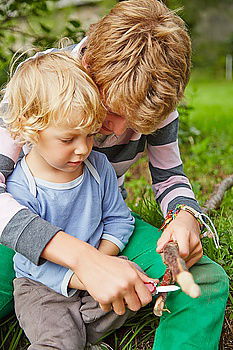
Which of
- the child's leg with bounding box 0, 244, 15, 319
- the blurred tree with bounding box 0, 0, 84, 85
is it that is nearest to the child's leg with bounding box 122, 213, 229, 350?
the child's leg with bounding box 0, 244, 15, 319

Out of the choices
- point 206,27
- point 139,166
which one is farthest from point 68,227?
point 206,27

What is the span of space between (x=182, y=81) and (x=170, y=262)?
0.62m

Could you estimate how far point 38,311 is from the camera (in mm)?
1864

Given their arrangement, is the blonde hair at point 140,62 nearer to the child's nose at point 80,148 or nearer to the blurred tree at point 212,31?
the child's nose at point 80,148

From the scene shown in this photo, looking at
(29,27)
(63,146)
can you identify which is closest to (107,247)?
(63,146)

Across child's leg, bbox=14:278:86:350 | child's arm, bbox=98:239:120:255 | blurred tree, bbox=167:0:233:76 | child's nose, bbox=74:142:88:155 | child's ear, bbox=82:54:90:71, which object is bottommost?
blurred tree, bbox=167:0:233:76

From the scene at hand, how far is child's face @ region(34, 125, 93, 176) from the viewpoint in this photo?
1.80m

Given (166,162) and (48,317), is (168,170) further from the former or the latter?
(48,317)

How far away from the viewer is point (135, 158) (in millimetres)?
2459

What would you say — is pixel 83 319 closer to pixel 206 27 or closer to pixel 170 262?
pixel 170 262

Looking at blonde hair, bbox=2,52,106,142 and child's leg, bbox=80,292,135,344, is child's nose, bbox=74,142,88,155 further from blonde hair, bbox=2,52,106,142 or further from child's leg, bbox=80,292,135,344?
child's leg, bbox=80,292,135,344

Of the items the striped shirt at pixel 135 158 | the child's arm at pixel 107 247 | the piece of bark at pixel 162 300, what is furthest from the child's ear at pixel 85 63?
the piece of bark at pixel 162 300

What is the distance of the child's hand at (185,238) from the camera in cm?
179

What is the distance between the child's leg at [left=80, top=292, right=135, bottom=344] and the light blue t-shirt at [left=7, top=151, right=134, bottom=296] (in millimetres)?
70
